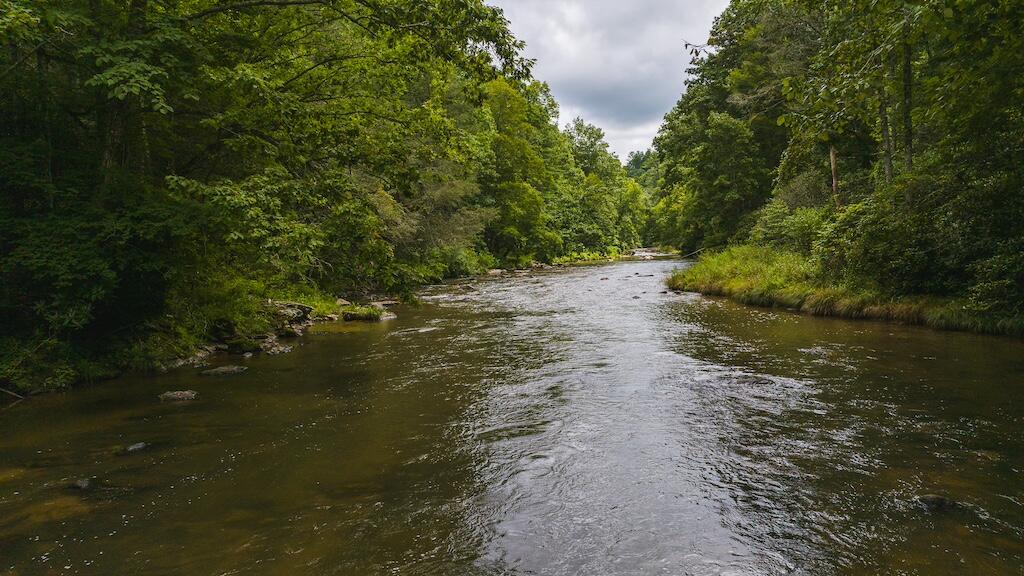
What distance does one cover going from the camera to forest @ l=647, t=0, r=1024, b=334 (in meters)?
6.09

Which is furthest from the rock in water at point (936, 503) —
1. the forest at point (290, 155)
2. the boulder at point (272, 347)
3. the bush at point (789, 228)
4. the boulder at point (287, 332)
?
the bush at point (789, 228)

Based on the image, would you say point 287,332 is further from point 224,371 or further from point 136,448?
point 136,448

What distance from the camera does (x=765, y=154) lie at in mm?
34844

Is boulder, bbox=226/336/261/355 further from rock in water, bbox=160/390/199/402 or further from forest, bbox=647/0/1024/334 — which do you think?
forest, bbox=647/0/1024/334

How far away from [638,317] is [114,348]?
488 inches

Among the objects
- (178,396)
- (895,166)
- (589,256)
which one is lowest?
(178,396)

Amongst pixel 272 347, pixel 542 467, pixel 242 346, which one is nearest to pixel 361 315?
pixel 272 347

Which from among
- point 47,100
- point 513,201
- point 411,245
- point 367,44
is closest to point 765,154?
point 513,201

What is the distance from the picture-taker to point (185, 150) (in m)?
10.8

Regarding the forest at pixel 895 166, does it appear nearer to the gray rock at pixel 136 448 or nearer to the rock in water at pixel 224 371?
the gray rock at pixel 136 448

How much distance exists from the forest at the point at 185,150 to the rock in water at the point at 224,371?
127cm

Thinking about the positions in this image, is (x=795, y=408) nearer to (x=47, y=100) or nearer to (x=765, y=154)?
(x=47, y=100)

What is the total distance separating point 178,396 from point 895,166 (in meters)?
20.1

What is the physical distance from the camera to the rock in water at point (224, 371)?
9636 millimetres
